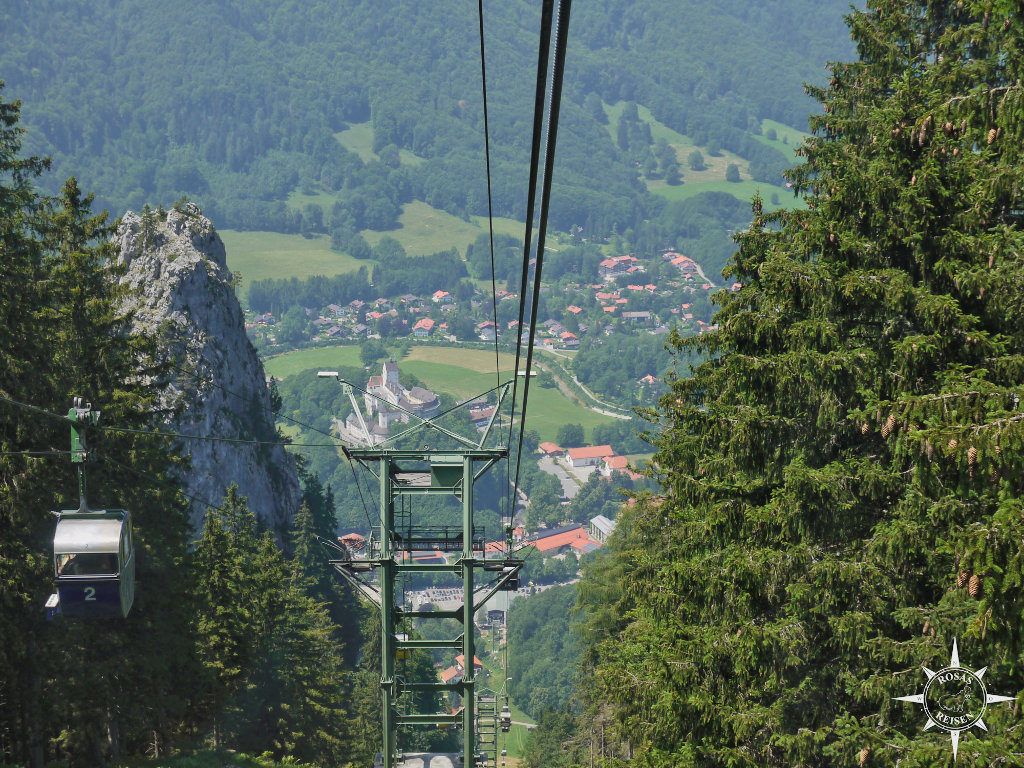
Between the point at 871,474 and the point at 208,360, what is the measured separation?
60.6 metres

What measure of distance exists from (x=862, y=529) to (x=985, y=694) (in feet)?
8.80

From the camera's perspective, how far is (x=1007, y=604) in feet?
31.2

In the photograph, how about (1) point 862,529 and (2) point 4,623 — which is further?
(2) point 4,623

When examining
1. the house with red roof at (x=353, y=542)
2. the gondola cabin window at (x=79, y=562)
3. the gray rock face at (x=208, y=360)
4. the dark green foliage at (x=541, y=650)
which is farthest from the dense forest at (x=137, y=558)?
the dark green foliage at (x=541, y=650)

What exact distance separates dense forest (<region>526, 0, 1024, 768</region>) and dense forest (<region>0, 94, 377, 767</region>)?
10.8 metres

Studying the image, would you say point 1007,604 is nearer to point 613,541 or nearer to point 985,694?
point 985,694

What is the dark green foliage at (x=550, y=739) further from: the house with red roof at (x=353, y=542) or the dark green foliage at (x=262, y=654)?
the house with red roof at (x=353, y=542)

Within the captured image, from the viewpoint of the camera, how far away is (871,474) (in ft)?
41.2

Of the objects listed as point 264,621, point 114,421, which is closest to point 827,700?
point 114,421

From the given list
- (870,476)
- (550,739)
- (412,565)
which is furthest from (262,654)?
(870,476)

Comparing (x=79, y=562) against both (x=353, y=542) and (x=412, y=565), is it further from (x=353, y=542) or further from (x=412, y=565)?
(x=353, y=542)

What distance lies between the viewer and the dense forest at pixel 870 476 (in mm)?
10414

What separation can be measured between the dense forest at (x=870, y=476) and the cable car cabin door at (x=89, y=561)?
289 inches

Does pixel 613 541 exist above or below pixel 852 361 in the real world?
below
